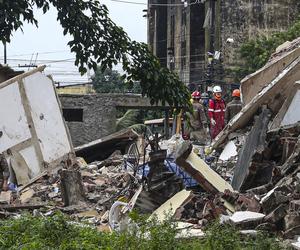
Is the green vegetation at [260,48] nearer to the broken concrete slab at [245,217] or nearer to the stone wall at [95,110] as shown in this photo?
the stone wall at [95,110]

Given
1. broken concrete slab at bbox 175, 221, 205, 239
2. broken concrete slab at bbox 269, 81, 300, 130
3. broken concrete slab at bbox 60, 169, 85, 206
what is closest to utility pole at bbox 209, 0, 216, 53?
broken concrete slab at bbox 269, 81, 300, 130

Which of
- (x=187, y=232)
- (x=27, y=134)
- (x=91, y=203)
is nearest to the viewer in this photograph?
(x=187, y=232)

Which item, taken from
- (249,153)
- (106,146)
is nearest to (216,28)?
(106,146)

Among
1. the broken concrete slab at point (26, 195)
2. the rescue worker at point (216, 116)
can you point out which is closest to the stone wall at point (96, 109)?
the rescue worker at point (216, 116)

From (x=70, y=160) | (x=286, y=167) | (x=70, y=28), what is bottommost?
(x=70, y=160)

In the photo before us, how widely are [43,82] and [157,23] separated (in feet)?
79.9

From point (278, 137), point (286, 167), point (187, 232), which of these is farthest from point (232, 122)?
point (187, 232)

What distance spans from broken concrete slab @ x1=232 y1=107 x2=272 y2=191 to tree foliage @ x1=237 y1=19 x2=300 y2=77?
564 inches

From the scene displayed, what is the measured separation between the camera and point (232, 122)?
12.3m

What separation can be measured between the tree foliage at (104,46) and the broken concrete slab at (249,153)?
1.20 meters

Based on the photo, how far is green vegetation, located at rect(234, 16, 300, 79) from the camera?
24.8 metres

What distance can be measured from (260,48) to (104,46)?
17204 millimetres

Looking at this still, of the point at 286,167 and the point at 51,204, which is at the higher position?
the point at 286,167

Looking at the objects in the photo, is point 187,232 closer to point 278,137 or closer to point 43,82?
point 278,137
